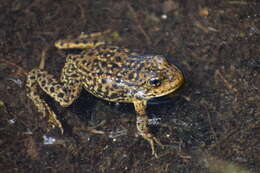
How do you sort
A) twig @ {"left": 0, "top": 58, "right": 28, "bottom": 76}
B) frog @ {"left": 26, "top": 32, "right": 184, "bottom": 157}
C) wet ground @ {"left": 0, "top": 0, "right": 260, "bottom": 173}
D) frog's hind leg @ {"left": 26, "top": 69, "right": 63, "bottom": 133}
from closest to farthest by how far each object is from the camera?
wet ground @ {"left": 0, "top": 0, "right": 260, "bottom": 173} → frog @ {"left": 26, "top": 32, "right": 184, "bottom": 157} → frog's hind leg @ {"left": 26, "top": 69, "right": 63, "bottom": 133} → twig @ {"left": 0, "top": 58, "right": 28, "bottom": 76}

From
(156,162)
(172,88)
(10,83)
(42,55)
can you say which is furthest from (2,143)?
(172,88)

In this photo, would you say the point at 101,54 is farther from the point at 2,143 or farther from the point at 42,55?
the point at 2,143

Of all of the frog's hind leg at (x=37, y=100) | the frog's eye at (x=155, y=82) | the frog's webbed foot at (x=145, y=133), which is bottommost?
the frog's webbed foot at (x=145, y=133)

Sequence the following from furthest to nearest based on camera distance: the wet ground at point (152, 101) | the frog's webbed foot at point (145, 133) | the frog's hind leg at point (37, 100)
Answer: the frog's hind leg at point (37, 100) → the frog's webbed foot at point (145, 133) → the wet ground at point (152, 101)

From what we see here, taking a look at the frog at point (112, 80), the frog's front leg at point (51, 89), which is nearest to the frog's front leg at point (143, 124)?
the frog at point (112, 80)

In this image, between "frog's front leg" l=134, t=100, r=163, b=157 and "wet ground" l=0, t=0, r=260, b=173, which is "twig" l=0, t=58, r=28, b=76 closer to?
"wet ground" l=0, t=0, r=260, b=173

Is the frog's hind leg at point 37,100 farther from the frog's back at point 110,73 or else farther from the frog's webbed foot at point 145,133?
the frog's webbed foot at point 145,133

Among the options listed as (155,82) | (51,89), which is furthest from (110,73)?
(51,89)

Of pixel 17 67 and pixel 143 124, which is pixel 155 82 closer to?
pixel 143 124

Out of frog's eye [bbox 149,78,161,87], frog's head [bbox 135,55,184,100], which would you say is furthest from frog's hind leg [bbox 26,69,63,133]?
frog's eye [bbox 149,78,161,87]
